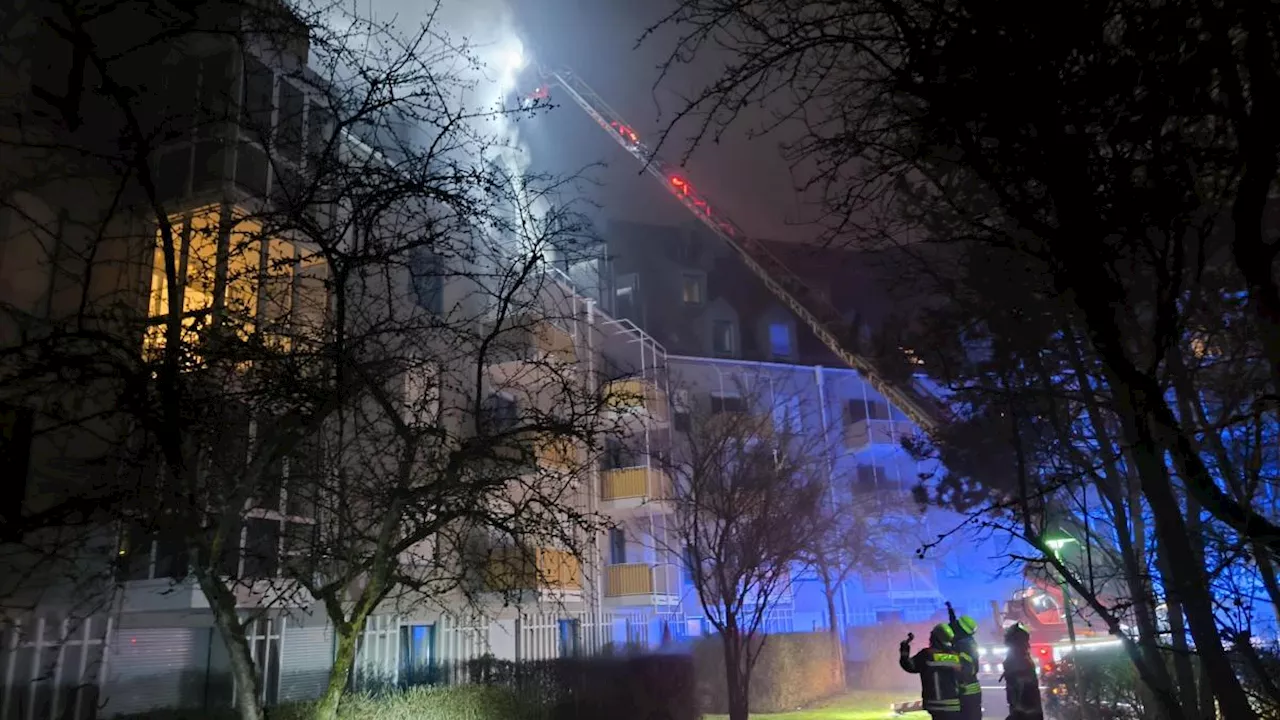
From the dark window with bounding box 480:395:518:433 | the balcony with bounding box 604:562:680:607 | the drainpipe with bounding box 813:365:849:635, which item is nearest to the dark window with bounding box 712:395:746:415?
the drainpipe with bounding box 813:365:849:635

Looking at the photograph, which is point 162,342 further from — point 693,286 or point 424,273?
point 693,286

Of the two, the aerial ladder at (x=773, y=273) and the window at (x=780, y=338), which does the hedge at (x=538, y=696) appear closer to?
the aerial ladder at (x=773, y=273)

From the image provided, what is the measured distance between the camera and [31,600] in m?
8.88

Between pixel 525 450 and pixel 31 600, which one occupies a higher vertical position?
pixel 525 450

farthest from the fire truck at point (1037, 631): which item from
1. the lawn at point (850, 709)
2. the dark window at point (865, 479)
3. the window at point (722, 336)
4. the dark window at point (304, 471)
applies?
the window at point (722, 336)

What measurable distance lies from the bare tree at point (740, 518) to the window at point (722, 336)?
979cm

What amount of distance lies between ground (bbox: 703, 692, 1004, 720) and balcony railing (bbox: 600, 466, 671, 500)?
594 cm

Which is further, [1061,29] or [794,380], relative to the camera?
[794,380]

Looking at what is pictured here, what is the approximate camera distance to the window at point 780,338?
37.0 meters

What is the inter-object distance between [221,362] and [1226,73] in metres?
6.89

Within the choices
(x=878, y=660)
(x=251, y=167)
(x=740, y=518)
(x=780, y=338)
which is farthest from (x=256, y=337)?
(x=780, y=338)

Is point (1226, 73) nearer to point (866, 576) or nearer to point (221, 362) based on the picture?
point (221, 362)

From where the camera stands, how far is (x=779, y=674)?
20.9 meters

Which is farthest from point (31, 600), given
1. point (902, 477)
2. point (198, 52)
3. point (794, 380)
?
point (902, 477)
